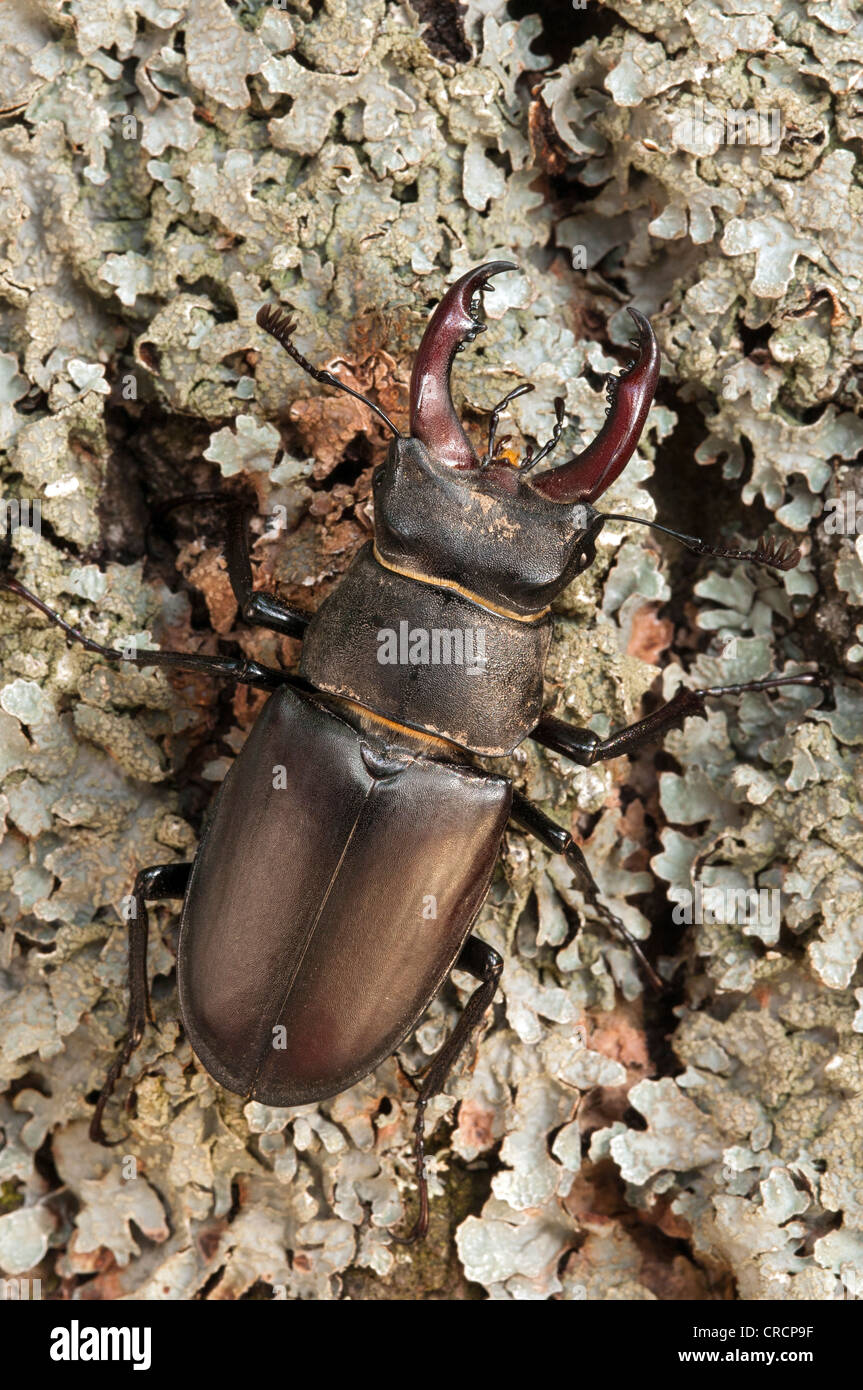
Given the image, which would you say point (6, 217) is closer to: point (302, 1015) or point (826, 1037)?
point (302, 1015)

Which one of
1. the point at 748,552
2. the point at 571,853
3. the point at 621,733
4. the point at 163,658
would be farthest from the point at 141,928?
the point at 748,552

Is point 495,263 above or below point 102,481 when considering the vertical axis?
above

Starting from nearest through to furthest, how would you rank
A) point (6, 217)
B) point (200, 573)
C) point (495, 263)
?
point (495, 263)
point (6, 217)
point (200, 573)

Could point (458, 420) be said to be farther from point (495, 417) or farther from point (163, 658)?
point (163, 658)

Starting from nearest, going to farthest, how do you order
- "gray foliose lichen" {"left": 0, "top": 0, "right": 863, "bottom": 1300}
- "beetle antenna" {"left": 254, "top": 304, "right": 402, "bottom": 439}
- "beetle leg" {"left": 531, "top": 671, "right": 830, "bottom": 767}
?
"beetle antenna" {"left": 254, "top": 304, "right": 402, "bottom": 439}
"gray foliose lichen" {"left": 0, "top": 0, "right": 863, "bottom": 1300}
"beetle leg" {"left": 531, "top": 671, "right": 830, "bottom": 767}

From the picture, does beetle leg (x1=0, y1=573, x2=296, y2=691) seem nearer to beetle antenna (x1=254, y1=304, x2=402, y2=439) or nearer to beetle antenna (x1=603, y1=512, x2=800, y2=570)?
beetle antenna (x1=254, y1=304, x2=402, y2=439)

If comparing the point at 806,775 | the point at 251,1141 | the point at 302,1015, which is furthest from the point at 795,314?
the point at 251,1141

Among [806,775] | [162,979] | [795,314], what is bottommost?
[162,979]

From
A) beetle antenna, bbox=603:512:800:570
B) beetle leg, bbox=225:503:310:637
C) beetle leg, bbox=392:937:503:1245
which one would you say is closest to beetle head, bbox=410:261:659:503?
beetle antenna, bbox=603:512:800:570
